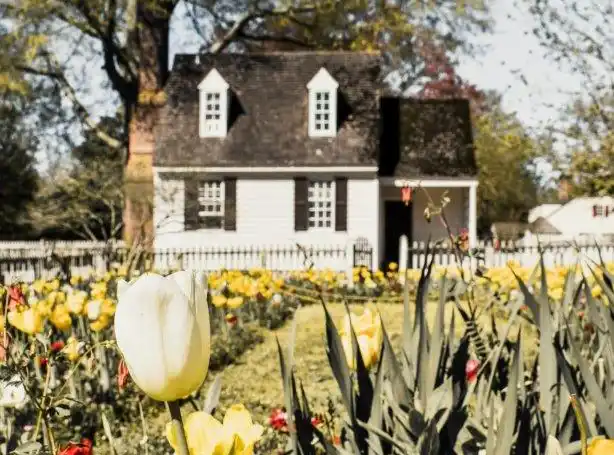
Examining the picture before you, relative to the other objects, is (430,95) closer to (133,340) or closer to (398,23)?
(398,23)

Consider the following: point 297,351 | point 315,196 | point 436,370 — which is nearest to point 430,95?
point 315,196

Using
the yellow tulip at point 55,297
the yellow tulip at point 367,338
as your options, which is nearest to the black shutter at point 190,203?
the yellow tulip at point 55,297

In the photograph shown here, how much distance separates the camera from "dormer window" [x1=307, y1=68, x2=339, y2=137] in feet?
81.4

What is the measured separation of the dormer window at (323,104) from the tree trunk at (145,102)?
4805mm

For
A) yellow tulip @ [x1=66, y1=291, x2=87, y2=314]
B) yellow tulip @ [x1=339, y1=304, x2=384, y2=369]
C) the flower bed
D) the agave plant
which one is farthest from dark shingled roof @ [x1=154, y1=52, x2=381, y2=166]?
the agave plant

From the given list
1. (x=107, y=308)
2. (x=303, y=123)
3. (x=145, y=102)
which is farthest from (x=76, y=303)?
(x=145, y=102)

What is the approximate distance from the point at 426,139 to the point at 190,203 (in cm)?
733

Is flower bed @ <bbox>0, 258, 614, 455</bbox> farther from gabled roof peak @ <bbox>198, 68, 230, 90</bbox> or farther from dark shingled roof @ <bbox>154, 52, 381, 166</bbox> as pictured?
gabled roof peak @ <bbox>198, 68, 230, 90</bbox>

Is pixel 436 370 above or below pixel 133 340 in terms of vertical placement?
below

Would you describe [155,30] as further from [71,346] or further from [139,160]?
[71,346]

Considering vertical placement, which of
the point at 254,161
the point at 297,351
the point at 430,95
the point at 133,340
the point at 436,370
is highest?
the point at 430,95

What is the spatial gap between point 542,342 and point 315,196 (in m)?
22.6

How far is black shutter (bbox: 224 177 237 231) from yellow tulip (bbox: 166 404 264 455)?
23.3 meters

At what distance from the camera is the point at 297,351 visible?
923cm
